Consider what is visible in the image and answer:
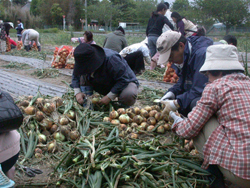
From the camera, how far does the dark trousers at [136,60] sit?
4.73m

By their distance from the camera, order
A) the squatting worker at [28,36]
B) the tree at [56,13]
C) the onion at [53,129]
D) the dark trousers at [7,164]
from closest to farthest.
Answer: the dark trousers at [7,164] → the onion at [53,129] → the squatting worker at [28,36] → the tree at [56,13]

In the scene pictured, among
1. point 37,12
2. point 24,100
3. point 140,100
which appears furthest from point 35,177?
point 37,12

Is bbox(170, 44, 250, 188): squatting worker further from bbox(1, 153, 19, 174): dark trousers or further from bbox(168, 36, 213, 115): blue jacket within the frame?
bbox(1, 153, 19, 174): dark trousers

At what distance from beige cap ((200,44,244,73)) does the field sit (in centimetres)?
72

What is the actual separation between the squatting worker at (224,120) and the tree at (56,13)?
48987 mm

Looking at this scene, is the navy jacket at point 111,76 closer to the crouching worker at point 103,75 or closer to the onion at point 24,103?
the crouching worker at point 103,75

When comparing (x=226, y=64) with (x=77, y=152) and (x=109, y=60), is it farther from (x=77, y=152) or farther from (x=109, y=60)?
(x=109, y=60)

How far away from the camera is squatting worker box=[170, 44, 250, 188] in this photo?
153 centimetres

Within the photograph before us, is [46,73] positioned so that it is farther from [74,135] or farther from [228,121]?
[228,121]

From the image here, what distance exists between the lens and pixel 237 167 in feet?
5.00

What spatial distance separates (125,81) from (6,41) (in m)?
9.77

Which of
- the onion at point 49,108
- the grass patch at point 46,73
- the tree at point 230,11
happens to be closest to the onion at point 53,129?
the onion at point 49,108

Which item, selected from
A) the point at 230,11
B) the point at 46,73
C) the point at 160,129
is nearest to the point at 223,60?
the point at 160,129

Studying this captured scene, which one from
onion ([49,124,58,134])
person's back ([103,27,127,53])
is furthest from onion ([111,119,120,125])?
person's back ([103,27,127,53])
